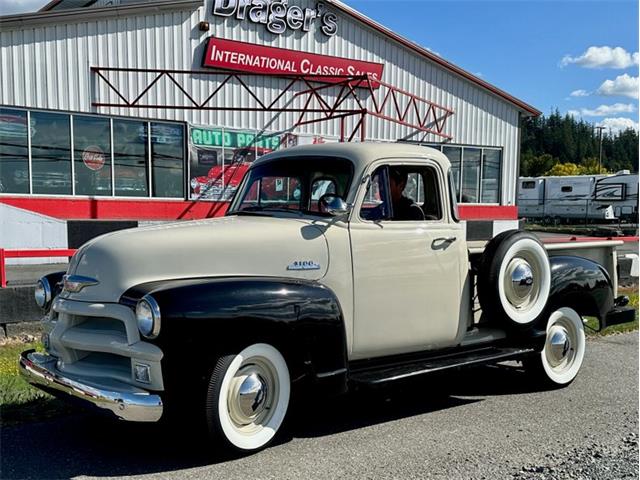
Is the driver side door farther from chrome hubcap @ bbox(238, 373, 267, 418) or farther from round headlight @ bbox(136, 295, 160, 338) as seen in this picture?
round headlight @ bbox(136, 295, 160, 338)

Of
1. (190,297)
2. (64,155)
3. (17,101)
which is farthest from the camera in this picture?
(64,155)

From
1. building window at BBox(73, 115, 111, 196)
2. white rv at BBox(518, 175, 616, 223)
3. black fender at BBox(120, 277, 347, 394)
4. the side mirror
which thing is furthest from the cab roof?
white rv at BBox(518, 175, 616, 223)

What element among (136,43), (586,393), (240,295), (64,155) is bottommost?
(586,393)

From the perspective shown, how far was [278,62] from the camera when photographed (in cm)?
1670

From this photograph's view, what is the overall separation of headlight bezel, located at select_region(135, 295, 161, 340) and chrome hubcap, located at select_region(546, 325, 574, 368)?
3.90m

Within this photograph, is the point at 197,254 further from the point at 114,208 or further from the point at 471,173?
the point at 471,173

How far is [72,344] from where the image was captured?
13.0 ft

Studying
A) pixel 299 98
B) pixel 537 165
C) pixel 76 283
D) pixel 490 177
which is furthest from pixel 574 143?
pixel 76 283

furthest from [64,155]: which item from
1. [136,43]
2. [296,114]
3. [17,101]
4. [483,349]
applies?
[483,349]

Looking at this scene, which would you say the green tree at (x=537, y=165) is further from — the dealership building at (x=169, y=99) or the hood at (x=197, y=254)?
the hood at (x=197, y=254)

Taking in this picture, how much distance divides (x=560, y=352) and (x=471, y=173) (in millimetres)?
16165

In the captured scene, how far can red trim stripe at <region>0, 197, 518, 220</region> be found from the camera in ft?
44.8

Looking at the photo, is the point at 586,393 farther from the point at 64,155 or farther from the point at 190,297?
the point at 64,155

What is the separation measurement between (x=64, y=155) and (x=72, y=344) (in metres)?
11.3
